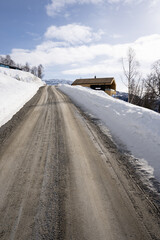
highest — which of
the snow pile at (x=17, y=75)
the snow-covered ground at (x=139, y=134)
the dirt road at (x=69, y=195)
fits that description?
the snow pile at (x=17, y=75)

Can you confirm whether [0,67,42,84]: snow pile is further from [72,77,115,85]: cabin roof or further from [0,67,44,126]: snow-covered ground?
[0,67,44,126]: snow-covered ground

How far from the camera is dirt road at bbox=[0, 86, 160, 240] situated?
2037 mm

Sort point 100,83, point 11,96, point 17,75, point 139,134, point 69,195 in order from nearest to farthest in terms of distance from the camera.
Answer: point 69,195
point 139,134
point 11,96
point 100,83
point 17,75

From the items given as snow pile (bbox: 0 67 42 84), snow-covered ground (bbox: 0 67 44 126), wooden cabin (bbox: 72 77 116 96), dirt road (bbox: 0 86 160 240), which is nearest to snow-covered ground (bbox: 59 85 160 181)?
dirt road (bbox: 0 86 160 240)

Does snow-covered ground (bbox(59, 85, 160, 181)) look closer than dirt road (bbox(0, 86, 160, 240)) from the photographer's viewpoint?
No

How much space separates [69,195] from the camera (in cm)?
268

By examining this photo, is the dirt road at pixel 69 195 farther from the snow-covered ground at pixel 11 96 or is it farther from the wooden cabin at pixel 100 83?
the wooden cabin at pixel 100 83

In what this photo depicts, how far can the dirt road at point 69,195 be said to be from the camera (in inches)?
80.2

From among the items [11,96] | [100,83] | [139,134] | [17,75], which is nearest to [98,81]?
[100,83]

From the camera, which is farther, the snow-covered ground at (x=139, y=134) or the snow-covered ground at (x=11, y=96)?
the snow-covered ground at (x=11, y=96)

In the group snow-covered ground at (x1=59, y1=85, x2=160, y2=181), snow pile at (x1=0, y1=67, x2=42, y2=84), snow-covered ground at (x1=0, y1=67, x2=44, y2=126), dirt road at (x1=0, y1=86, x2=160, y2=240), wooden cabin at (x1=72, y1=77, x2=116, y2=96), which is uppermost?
snow pile at (x1=0, y1=67, x2=42, y2=84)

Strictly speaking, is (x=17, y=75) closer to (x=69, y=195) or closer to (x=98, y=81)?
(x=98, y=81)

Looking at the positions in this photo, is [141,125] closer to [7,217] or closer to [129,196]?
[129,196]

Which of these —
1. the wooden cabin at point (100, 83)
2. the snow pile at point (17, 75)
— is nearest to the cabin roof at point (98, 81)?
the wooden cabin at point (100, 83)
